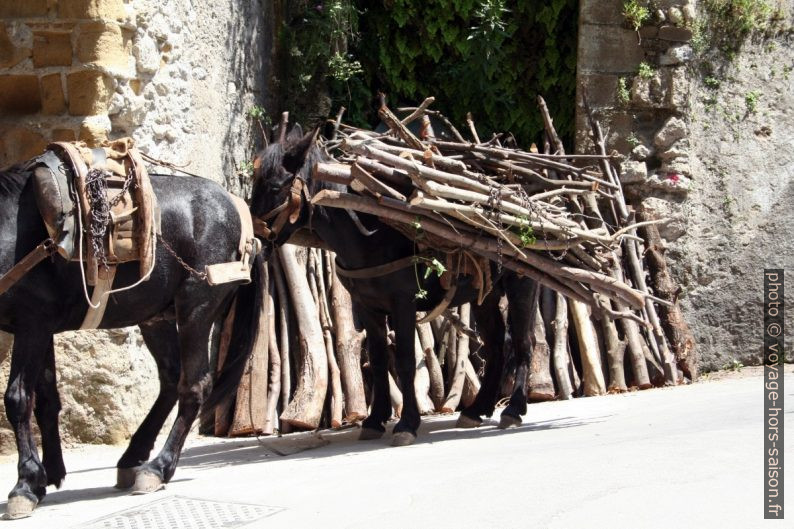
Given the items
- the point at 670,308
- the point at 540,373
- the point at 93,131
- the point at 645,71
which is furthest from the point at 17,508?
the point at 645,71

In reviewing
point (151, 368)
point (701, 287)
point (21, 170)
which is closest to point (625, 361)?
point (701, 287)

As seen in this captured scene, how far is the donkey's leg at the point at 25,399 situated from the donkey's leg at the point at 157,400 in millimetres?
651

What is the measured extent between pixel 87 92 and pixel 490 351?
3.42 m

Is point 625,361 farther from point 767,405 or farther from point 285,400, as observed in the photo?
point 285,400

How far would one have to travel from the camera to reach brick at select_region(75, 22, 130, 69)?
690 centimetres

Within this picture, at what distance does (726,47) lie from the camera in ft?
34.3

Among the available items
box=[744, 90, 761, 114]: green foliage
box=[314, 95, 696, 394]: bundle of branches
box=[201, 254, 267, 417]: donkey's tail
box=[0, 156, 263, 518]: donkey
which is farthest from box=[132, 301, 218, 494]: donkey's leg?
box=[744, 90, 761, 114]: green foliage

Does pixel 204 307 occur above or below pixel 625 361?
A: above

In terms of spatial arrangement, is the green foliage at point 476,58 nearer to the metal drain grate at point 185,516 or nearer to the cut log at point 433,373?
the cut log at point 433,373

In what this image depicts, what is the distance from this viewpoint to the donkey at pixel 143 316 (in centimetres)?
527

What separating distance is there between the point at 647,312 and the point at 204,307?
5101 mm

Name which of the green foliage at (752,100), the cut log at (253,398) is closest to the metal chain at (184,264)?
the cut log at (253,398)

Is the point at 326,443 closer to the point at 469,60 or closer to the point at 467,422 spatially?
the point at 467,422

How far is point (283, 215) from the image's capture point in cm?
681
